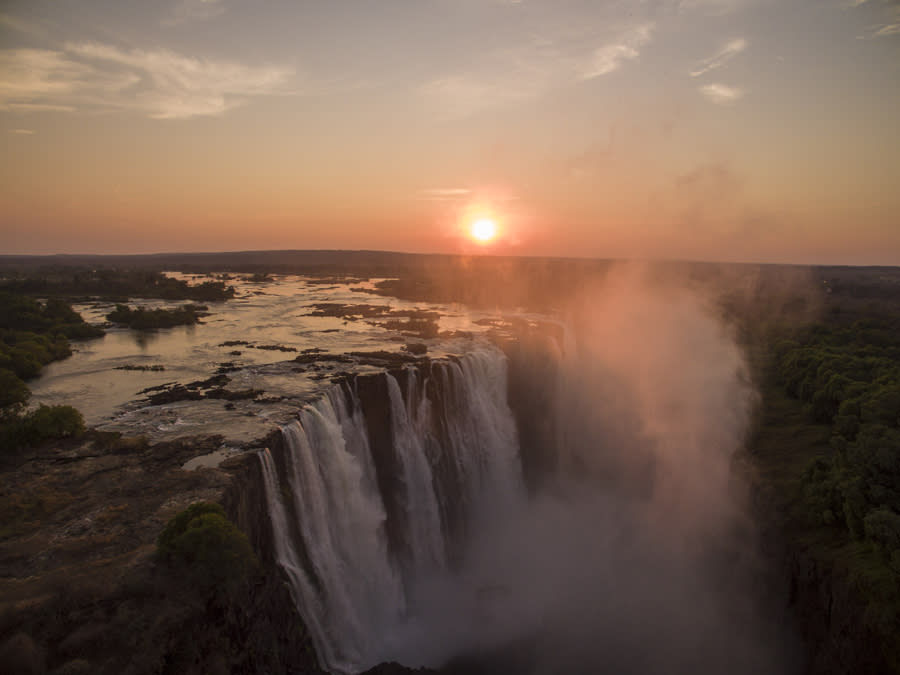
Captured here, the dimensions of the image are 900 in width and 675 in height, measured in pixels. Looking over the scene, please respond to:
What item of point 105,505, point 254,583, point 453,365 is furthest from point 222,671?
point 453,365

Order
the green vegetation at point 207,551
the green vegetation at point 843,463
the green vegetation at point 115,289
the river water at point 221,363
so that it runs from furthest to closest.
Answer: the green vegetation at point 115,289
the river water at point 221,363
the green vegetation at point 843,463
the green vegetation at point 207,551

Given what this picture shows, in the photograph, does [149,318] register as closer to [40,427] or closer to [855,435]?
[40,427]

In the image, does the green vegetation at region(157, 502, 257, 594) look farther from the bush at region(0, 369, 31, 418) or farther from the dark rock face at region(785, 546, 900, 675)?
the dark rock face at region(785, 546, 900, 675)

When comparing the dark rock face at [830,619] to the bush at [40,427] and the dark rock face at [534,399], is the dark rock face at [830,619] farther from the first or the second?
the bush at [40,427]

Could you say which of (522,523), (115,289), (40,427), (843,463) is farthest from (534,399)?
(115,289)

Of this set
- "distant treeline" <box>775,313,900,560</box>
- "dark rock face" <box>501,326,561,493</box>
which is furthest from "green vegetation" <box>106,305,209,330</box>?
"distant treeline" <box>775,313,900,560</box>

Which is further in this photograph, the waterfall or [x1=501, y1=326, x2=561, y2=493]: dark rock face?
[x1=501, y1=326, x2=561, y2=493]: dark rock face

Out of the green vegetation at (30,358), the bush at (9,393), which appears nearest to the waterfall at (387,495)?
the green vegetation at (30,358)
